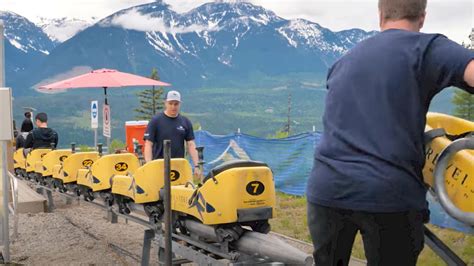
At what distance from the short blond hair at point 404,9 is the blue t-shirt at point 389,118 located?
0.06m

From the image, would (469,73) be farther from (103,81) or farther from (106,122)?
(106,122)

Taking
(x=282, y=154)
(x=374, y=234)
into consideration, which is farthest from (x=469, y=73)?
(x=282, y=154)

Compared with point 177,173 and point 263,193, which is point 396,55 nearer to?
point 263,193

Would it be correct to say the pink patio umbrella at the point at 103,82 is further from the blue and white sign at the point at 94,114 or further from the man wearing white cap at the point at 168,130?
the man wearing white cap at the point at 168,130

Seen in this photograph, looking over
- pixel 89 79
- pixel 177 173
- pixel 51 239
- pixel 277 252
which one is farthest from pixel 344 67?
pixel 89 79

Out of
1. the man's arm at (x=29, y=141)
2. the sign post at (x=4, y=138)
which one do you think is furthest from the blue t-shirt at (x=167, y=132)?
the man's arm at (x=29, y=141)

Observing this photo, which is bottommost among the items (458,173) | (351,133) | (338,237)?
(338,237)

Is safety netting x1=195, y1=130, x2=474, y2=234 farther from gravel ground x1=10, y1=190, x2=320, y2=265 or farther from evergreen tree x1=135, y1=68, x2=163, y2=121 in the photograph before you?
evergreen tree x1=135, y1=68, x2=163, y2=121

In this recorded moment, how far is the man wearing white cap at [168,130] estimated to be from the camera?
6773mm

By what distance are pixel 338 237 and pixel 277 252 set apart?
170 centimetres

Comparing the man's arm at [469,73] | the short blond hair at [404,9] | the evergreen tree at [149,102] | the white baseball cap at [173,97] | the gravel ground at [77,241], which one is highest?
the short blond hair at [404,9]

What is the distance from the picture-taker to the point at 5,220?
6.68m

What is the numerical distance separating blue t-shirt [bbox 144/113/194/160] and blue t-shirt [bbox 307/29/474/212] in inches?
186

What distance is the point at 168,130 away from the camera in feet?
22.5
